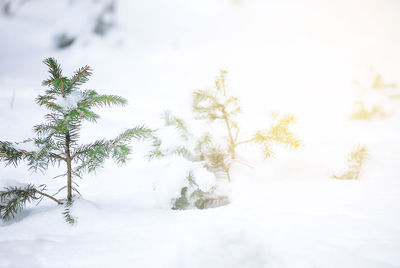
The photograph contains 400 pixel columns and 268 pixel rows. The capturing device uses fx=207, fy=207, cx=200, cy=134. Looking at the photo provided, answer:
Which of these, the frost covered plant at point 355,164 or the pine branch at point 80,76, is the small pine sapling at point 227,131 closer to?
the frost covered plant at point 355,164

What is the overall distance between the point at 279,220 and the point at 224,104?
1.98m

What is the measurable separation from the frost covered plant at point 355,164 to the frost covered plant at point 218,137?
1.27m

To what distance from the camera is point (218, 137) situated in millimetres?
3398

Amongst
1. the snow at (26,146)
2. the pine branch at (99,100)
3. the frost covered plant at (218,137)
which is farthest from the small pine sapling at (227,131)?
the snow at (26,146)

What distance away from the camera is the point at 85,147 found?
232 centimetres

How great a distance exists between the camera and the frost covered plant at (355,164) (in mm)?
3619

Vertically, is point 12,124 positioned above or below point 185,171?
above

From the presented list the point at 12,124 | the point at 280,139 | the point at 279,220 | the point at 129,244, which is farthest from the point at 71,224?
the point at 12,124

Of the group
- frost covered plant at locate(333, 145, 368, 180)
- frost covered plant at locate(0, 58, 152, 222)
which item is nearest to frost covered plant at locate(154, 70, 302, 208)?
frost covered plant at locate(0, 58, 152, 222)

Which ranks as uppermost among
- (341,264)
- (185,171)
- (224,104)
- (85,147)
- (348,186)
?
(224,104)

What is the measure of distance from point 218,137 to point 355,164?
2557 millimetres

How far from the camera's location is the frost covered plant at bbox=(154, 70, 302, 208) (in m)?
3.01

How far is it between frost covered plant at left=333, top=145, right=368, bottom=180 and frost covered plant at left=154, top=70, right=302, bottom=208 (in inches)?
50.0

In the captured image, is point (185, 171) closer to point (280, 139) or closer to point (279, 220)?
point (279, 220)
